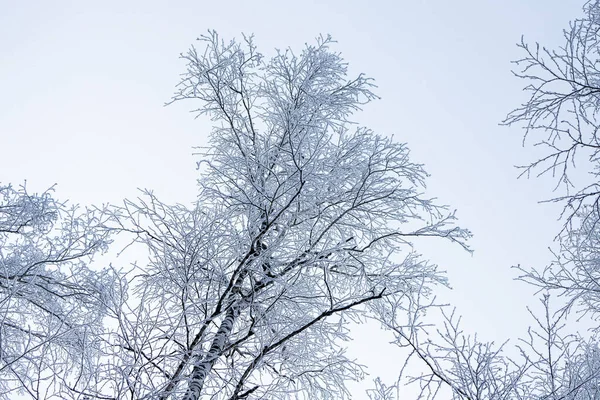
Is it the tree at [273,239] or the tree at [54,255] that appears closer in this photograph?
the tree at [273,239]

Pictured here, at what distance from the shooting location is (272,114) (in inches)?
248

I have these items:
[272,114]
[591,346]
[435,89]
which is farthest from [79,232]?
[435,89]

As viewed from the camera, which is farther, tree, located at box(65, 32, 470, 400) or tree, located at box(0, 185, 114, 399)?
tree, located at box(0, 185, 114, 399)

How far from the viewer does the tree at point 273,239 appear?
3.84m

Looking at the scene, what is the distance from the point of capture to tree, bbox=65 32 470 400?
12.6 ft

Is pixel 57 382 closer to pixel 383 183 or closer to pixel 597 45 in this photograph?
pixel 383 183

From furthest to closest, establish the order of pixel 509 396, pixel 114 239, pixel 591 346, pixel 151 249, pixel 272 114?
pixel 272 114 → pixel 591 346 → pixel 114 239 → pixel 151 249 → pixel 509 396

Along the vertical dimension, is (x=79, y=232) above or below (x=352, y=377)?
above

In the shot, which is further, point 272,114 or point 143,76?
point 143,76

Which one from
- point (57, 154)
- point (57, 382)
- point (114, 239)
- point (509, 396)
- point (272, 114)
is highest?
point (57, 154)

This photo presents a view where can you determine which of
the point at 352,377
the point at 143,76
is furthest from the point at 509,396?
the point at 143,76

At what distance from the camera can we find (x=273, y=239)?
5.30 m

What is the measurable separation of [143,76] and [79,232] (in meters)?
166

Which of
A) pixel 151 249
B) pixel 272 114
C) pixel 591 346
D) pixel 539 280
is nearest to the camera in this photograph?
pixel 151 249
